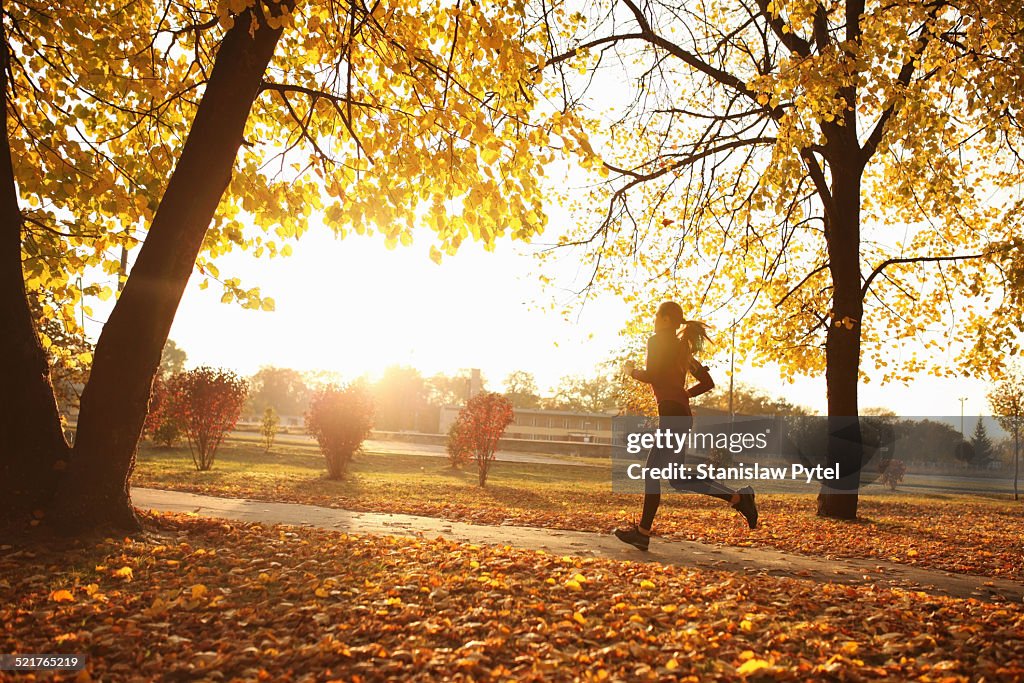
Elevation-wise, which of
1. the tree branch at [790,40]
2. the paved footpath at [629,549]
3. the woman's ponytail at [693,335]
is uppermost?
the tree branch at [790,40]

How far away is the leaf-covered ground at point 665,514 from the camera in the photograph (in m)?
6.86

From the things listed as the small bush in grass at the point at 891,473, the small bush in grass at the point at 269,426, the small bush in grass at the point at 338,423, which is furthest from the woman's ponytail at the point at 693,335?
the small bush in grass at the point at 891,473

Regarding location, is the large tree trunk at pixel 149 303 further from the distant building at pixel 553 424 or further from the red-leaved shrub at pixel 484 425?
the distant building at pixel 553 424

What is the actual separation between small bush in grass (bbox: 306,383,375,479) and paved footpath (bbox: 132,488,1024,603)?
6298 mm

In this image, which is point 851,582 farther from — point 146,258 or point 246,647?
point 146,258

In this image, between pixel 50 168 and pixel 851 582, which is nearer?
pixel 851 582

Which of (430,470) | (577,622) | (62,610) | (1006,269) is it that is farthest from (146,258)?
(430,470)

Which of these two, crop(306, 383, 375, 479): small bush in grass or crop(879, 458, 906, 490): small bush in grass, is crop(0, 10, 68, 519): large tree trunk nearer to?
crop(306, 383, 375, 479): small bush in grass

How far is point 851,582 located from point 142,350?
19.4 feet

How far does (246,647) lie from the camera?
299cm

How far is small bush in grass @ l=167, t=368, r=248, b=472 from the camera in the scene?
1605 cm

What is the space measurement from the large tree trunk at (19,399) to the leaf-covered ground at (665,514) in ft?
14.9

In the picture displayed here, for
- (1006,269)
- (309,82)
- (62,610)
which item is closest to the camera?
(62,610)

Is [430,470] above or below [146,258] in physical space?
below
